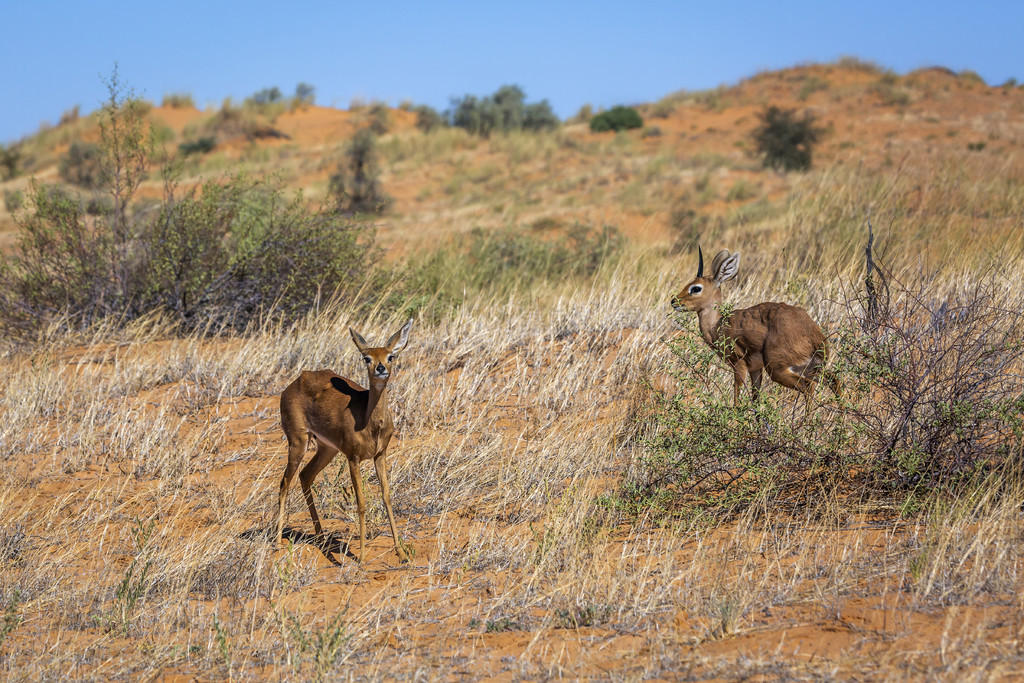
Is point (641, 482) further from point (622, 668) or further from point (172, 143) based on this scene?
point (172, 143)

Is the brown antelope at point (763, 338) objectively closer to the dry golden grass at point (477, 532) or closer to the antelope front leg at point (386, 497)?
the dry golden grass at point (477, 532)

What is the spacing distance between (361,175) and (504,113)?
1336 centimetres

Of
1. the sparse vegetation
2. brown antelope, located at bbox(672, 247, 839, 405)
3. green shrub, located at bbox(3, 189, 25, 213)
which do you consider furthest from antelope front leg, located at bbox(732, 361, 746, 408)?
green shrub, located at bbox(3, 189, 25, 213)

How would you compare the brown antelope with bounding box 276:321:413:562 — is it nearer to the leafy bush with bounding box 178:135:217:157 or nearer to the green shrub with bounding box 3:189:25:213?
the green shrub with bounding box 3:189:25:213

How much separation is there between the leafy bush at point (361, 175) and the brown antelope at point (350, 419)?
764 inches

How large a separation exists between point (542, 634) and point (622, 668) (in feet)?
1.67

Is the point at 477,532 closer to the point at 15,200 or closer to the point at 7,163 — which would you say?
the point at 15,200

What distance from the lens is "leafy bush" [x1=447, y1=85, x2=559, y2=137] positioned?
37469 mm

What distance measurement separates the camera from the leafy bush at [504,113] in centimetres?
3747

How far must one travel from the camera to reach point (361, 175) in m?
27.0

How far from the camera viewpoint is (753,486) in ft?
17.4

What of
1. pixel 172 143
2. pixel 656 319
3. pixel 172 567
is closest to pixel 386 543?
pixel 172 567

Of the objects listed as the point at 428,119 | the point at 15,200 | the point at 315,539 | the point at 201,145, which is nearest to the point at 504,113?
the point at 428,119

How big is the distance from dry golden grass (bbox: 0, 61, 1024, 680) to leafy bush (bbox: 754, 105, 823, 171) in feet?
50.5
